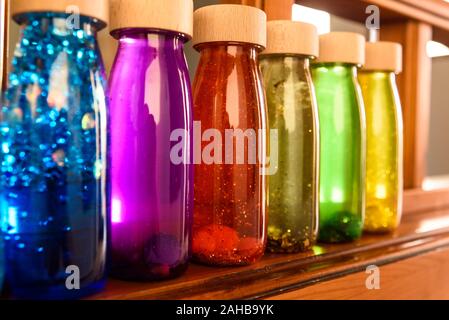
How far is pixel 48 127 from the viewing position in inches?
16.5

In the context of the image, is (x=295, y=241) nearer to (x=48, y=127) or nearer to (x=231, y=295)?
(x=231, y=295)

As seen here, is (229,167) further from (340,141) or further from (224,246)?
(340,141)

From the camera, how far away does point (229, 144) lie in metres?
0.55

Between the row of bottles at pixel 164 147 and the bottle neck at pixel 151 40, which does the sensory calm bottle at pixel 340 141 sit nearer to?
the row of bottles at pixel 164 147

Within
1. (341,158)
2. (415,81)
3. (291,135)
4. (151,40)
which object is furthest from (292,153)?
(415,81)

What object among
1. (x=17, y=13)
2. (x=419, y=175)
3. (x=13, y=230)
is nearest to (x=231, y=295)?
(x=13, y=230)

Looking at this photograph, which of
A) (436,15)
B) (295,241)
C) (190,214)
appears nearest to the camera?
(190,214)

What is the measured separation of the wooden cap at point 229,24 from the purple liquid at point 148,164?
6 cm

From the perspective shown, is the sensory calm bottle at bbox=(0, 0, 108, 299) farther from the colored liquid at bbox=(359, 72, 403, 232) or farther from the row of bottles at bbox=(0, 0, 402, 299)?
the colored liquid at bbox=(359, 72, 403, 232)

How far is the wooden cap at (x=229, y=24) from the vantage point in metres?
0.54

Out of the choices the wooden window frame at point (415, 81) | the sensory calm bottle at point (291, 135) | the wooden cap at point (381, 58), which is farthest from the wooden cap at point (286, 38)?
the wooden window frame at point (415, 81)

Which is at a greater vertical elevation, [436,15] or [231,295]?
[436,15]

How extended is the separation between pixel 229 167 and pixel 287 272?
0.45 feet
